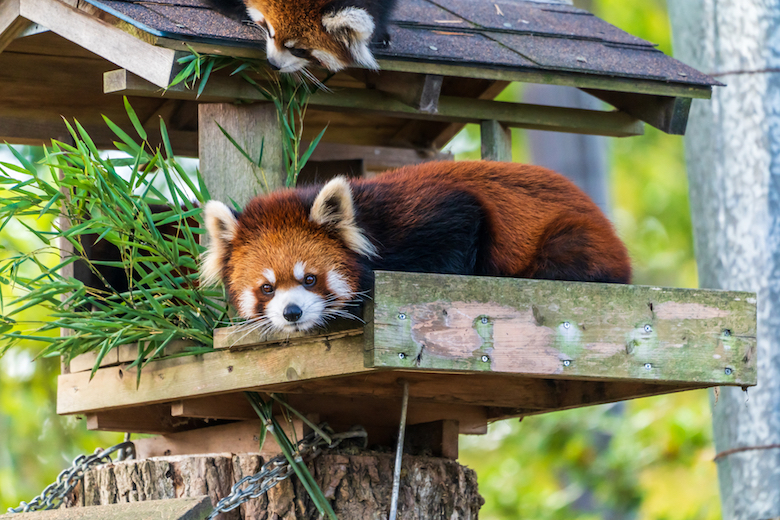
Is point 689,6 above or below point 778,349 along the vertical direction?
above

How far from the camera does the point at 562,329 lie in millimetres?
2393

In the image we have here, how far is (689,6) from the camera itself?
3.74m

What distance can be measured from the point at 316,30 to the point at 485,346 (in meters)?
1.31

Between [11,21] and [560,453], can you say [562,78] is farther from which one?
[560,453]

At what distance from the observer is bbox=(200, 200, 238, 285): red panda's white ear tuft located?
270 centimetres

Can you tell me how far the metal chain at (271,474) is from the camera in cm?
280

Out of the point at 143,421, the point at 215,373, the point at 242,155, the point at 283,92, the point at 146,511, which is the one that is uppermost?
the point at 283,92

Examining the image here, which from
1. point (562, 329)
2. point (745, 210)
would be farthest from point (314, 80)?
point (745, 210)

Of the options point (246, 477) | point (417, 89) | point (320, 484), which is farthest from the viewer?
point (417, 89)

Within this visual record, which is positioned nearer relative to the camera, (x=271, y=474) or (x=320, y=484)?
(x=271, y=474)

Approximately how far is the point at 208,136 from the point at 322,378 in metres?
1.12

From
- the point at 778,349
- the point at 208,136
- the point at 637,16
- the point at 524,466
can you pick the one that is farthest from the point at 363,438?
the point at 637,16

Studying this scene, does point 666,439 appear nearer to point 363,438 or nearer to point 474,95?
point 474,95

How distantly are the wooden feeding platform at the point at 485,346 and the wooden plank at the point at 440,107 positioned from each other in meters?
0.93
